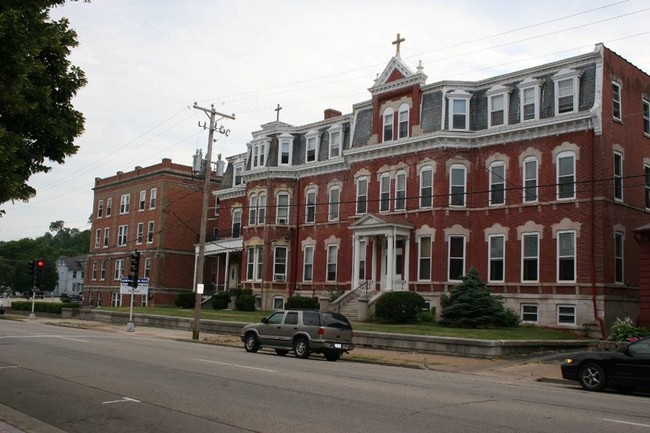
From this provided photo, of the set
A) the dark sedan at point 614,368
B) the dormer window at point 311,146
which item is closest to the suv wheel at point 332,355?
the dark sedan at point 614,368

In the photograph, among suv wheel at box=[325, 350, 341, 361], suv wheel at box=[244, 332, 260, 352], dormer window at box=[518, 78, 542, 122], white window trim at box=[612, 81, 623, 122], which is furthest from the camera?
dormer window at box=[518, 78, 542, 122]

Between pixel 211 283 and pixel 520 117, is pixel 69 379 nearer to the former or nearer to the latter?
pixel 520 117

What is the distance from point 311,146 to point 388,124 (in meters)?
8.95

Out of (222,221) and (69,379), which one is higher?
(222,221)

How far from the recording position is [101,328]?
38781 mm

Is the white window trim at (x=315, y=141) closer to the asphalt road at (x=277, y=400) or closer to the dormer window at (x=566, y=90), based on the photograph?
the dormer window at (x=566, y=90)

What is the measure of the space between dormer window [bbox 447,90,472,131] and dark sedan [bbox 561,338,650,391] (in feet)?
70.9

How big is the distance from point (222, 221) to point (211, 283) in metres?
6.62

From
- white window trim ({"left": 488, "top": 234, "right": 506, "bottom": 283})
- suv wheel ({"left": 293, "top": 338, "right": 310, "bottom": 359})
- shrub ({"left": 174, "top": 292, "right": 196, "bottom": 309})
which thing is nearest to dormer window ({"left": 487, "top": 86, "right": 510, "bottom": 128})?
white window trim ({"left": 488, "top": 234, "right": 506, "bottom": 283})

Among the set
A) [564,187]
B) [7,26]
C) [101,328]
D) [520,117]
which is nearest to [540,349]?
[564,187]

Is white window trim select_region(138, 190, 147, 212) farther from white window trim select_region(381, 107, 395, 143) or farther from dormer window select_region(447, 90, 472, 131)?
dormer window select_region(447, 90, 472, 131)

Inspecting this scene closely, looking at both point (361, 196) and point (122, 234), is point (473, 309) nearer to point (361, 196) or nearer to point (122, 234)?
point (361, 196)

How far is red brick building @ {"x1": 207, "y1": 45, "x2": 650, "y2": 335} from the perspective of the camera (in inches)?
1219

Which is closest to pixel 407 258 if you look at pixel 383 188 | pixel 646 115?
pixel 383 188
